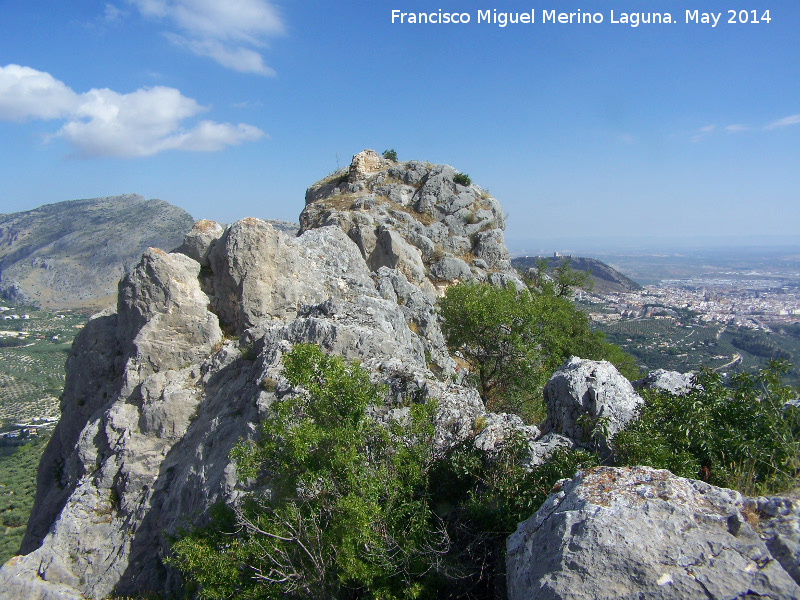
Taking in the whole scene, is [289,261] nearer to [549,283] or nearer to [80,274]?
[549,283]

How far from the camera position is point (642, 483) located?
19.0ft

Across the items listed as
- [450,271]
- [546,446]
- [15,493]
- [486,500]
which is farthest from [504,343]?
[15,493]

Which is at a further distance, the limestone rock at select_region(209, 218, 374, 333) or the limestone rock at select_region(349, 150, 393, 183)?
the limestone rock at select_region(349, 150, 393, 183)

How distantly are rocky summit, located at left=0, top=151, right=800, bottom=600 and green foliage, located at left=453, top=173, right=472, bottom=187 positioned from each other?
58.3ft

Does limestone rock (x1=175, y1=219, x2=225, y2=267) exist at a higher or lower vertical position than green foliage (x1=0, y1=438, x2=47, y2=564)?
higher

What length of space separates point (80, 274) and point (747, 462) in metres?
209

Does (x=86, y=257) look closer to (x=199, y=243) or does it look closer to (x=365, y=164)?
(x=365, y=164)

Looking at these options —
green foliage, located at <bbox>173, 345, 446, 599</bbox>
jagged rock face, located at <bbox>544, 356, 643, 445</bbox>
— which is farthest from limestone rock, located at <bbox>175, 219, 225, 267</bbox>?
jagged rock face, located at <bbox>544, 356, 643, 445</bbox>

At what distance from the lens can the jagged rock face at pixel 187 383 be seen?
11.6 meters

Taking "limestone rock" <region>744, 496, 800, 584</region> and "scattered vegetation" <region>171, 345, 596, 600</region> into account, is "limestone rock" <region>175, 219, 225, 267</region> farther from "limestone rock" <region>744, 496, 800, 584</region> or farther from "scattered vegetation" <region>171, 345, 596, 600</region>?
"limestone rock" <region>744, 496, 800, 584</region>

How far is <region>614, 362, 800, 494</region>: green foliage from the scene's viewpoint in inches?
277

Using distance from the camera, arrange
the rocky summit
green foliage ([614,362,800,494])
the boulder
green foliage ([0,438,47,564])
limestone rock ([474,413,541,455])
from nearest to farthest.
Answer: the rocky summit, green foliage ([614,362,800,494]), limestone rock ([474,413,541,455]), the boulder, green foliage ([0,438,47,564])

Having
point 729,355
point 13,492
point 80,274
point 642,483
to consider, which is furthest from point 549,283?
point 80,274

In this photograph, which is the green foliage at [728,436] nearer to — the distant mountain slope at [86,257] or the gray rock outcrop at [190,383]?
the gray rock outcrop at [190,383]
